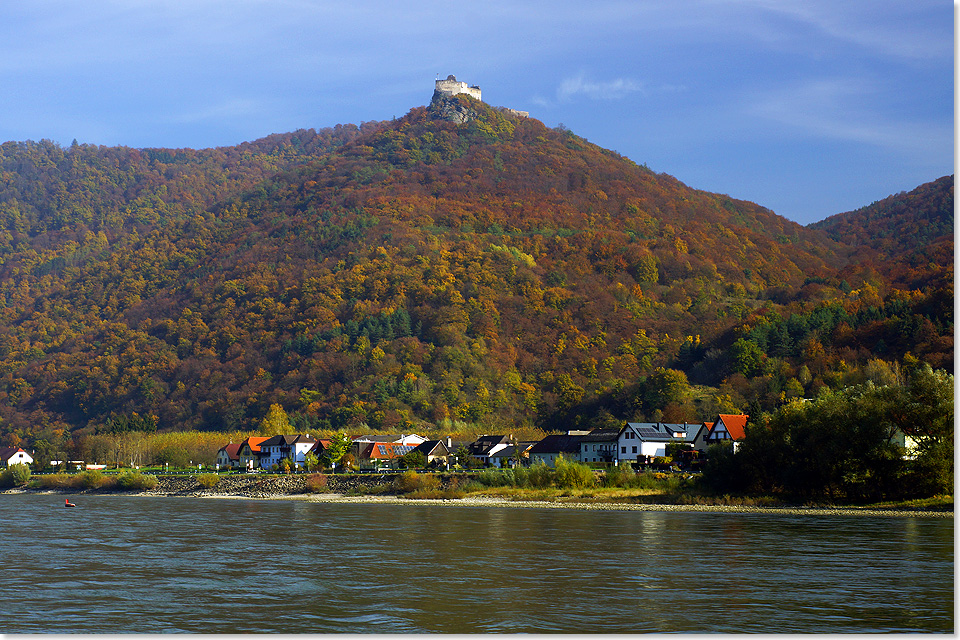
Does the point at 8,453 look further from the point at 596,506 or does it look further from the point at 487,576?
the point at 487,576

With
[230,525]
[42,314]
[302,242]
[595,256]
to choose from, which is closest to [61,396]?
[42,314]

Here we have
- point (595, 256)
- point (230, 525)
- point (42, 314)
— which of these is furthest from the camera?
point (42, 314)

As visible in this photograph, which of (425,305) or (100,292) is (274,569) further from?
(100,292)

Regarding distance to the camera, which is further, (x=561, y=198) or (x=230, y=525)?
(x=561, y=198)

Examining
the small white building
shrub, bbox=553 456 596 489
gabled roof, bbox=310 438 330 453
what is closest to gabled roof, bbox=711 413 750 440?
the small white building

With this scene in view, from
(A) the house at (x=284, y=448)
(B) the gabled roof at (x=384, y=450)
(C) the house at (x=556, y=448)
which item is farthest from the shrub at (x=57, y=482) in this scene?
(C) the house at (x=556, y=448)

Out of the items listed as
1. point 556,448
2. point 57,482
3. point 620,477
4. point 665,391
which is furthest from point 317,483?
point 665,391

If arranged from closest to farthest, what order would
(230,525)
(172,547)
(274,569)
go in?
(274,569), (172,547), (230,525)
